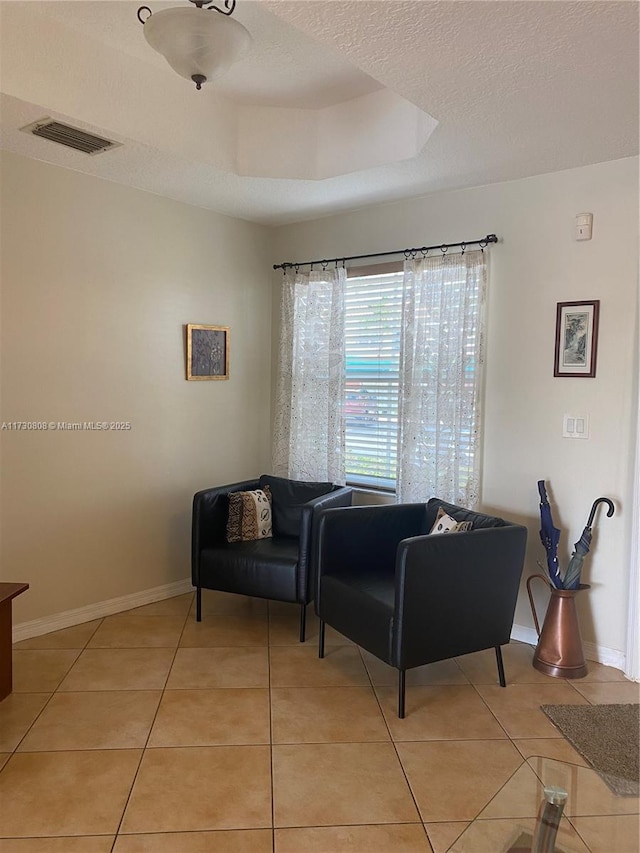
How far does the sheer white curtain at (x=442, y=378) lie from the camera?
3.56 metres

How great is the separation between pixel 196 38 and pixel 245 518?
97.6 inches

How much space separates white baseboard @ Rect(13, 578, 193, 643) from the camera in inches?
Result: 132

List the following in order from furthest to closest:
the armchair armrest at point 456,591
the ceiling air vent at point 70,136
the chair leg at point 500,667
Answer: the chair leg at point 500,667 → the ceiling air vent at point 70,136 → the armchair armrest at point 456,591

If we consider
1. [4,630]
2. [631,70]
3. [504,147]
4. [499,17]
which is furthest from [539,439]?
[4,630]

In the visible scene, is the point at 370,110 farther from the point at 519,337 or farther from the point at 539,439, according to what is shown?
the point at 539,439

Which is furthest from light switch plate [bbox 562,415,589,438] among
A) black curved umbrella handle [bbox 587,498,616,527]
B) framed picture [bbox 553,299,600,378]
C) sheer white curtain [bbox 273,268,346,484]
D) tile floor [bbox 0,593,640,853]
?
sheer white curtain [bbox 273,268,346,484]

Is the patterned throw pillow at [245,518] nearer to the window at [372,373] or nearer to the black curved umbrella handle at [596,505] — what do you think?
the window at [372,373]

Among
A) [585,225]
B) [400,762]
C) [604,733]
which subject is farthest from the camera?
[585,225]

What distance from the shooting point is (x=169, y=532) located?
160 inches

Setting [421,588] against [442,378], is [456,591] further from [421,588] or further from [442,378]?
[442,378]

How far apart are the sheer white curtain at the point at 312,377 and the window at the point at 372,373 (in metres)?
0.08

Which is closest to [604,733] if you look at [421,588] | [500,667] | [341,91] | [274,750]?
[500,667]

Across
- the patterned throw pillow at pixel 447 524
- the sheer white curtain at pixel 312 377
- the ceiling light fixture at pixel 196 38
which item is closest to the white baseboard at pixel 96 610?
the sheer white curtain at pixel 312 377

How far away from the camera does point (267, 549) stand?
3.55 meters
